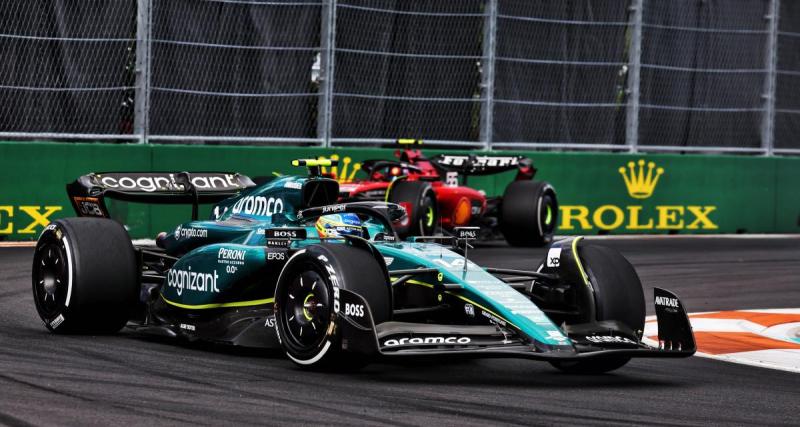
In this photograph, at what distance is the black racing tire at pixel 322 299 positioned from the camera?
7.75m

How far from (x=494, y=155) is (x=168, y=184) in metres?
10.3

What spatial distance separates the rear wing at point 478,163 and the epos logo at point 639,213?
207 cm

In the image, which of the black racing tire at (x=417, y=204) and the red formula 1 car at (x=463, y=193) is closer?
the black racing tire at (x=417, y=204)

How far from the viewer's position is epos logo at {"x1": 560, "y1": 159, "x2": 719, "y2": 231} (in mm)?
21250

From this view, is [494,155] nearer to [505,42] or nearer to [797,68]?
[505,42]

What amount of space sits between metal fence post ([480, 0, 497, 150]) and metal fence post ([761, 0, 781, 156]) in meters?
5.48

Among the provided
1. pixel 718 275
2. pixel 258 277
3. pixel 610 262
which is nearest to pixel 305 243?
pixel 258 277

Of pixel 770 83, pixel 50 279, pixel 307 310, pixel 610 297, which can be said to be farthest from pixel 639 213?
pixel 307 310

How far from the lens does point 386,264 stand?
8.20 metres

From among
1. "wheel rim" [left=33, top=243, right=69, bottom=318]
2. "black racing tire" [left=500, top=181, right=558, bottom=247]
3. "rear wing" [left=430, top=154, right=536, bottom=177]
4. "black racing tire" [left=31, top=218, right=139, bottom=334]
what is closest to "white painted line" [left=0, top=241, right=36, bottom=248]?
"rear wing" [left=430, top=154, right=536, bottom=177]

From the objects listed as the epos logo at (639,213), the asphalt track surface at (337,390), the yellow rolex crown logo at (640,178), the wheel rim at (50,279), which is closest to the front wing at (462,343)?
the asphalt track surface at (337,390)

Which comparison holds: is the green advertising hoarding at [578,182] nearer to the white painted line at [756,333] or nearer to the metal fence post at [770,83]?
the metal fence post at [770,83]

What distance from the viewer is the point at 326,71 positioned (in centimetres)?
1961

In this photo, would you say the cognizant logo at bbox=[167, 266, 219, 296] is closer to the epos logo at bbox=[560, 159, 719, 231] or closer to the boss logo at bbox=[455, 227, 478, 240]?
the boss logo at bbox=[455, 227, 478, 240]
